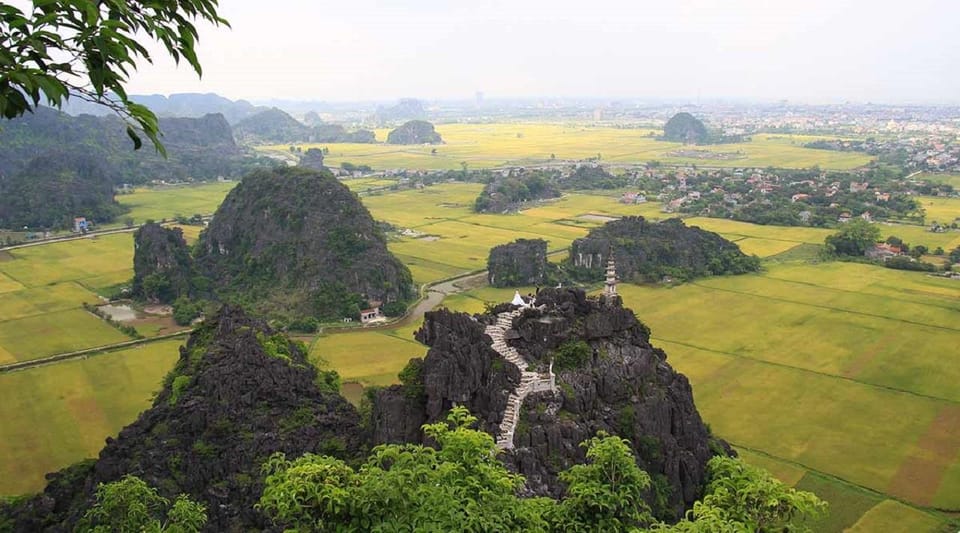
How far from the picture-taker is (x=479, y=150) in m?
190

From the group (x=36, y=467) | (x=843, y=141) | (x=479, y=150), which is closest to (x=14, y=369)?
(x=36, y=467)

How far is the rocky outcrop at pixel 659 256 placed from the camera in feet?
217

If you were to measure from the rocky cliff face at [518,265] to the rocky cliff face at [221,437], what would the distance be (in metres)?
29.6

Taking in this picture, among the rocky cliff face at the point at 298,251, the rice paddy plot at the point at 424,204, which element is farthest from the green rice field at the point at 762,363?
the rice paddy plot at the point at 424,204

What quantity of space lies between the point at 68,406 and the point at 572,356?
26886 millimetres

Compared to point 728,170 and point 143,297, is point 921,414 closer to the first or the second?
point 143,297

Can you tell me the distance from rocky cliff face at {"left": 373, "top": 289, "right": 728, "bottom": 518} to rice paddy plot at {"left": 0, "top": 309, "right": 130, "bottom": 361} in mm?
30466

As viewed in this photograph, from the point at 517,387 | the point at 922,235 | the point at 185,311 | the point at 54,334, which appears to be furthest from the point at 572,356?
the point at 922,235

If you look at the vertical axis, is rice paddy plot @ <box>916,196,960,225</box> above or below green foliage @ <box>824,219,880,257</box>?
below

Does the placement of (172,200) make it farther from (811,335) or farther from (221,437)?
(811,335)

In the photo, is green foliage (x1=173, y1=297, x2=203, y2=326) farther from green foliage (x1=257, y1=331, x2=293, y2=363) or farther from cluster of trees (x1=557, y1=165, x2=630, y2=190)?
cluster of trees (x1=557, y1=165, x2=630, y2=190)

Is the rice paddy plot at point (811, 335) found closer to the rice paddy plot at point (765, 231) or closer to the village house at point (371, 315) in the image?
the village house at point (371, 315)

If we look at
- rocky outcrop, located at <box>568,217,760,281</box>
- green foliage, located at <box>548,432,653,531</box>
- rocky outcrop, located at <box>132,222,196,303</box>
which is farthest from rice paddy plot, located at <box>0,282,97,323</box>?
green foliage, located at <box>548,432,653,531</box>

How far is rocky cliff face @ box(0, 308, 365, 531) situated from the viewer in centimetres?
2403
